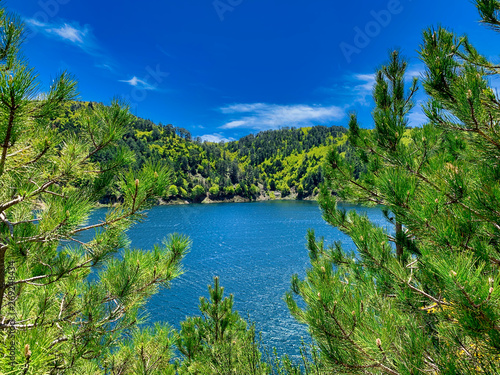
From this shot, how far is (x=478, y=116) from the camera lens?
2.11m

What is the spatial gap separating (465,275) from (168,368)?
13.9ft

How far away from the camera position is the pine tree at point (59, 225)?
172 cm

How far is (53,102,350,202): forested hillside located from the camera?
11244cm

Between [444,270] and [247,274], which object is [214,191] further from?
[444,270]

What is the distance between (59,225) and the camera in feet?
6.53

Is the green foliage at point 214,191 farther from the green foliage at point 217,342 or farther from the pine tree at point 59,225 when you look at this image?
the pine tree at point 59,225

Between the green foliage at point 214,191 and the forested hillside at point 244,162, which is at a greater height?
the forested hillside at point 244,162

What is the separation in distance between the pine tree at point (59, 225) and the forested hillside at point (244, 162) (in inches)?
3250

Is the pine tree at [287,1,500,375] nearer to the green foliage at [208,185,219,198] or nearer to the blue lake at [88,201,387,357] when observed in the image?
the blue lake at [88,201,387,357]

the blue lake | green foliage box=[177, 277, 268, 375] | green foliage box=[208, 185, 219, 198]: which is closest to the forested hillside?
green foliage box=[208, 185, 219, 198]

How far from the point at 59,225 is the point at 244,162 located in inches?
7021

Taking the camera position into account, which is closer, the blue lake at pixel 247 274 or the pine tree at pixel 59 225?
the pine tree at pixel 59 225

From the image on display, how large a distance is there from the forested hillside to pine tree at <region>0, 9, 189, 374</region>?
271 feet

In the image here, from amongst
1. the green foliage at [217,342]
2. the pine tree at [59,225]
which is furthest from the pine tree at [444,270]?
the green foliage at [217,342]
